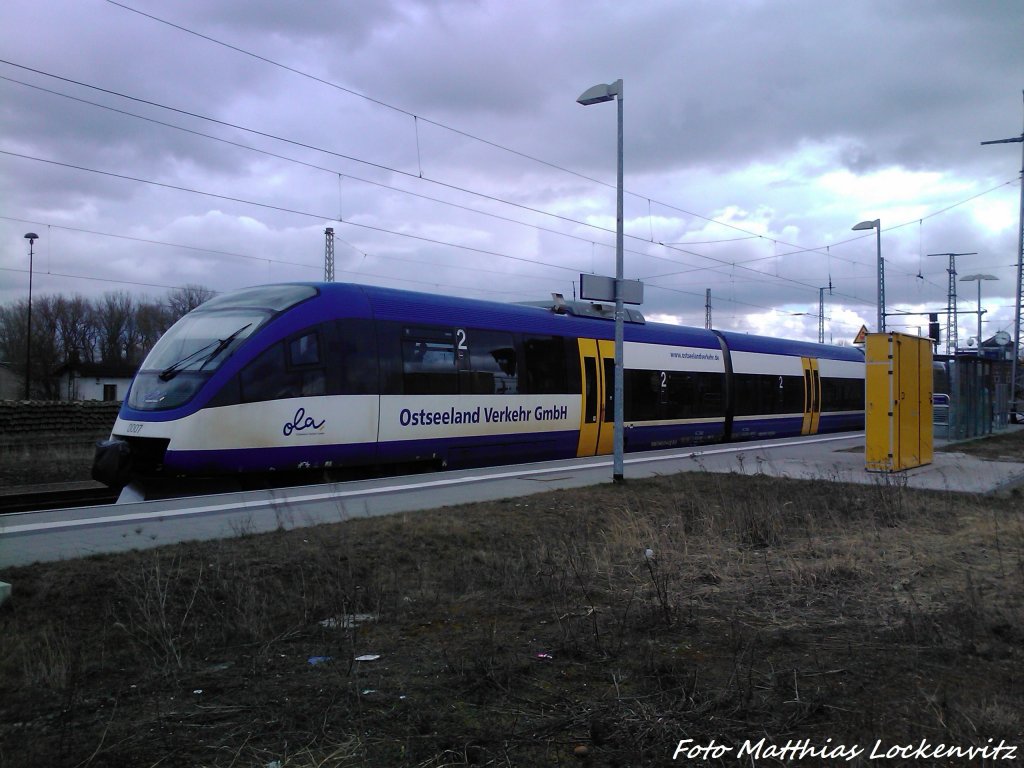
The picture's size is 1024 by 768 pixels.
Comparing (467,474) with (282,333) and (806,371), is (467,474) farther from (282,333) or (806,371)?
(806,371)

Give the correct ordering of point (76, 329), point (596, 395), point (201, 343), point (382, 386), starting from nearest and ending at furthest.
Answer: point (201, 343) → point (382, 386) → point (596, 395) → point (76, 329)

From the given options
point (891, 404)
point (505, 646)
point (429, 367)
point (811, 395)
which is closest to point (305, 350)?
point (429, 367)

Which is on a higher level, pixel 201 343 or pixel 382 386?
pixel 201 343

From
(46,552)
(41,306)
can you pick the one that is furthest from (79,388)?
(46,552)

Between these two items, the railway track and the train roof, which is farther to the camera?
the train roof

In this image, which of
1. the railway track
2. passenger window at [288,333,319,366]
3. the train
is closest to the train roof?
the train

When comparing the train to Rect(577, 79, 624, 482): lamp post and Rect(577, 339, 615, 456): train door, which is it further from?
Rect(577, 79, 624, 482): lamp post

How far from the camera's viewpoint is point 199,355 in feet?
38.4

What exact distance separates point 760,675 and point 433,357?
33.9 ft

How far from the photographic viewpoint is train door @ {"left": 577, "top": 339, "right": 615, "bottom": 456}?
17.6m

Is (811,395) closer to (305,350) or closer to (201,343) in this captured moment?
(305,350)

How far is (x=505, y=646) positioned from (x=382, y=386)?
8597 mm

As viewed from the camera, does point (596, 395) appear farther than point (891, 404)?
Yes

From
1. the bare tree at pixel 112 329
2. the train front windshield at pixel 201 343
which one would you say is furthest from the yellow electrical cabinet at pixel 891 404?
the bare tree at pixel 112 329
